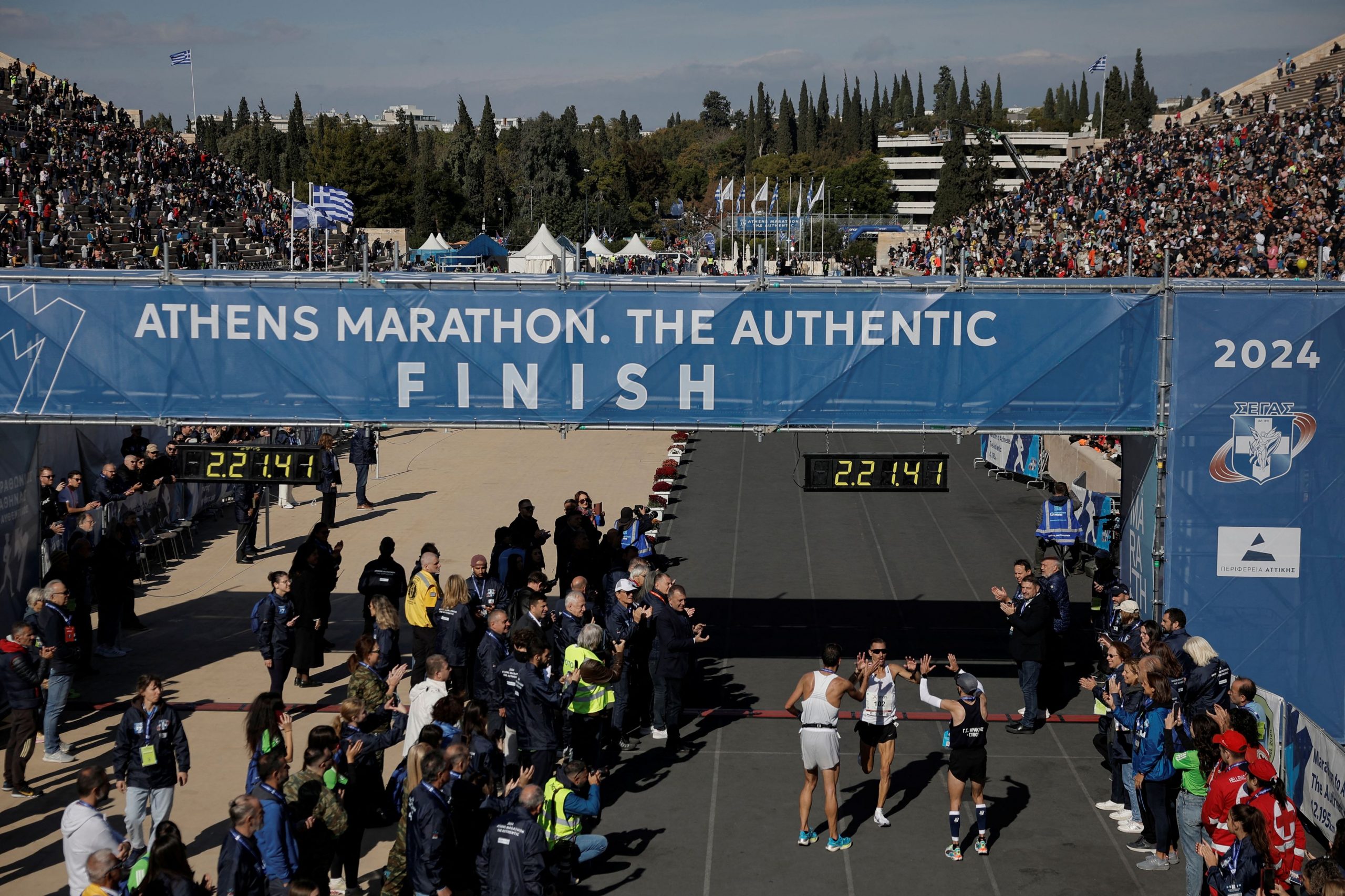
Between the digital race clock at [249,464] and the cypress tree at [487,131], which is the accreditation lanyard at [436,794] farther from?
the cypress tree at [487,131]

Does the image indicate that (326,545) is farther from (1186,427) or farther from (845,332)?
(1186,427)

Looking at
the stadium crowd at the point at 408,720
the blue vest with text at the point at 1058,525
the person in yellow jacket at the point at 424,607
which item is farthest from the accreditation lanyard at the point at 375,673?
the blue vest with text at the point at 1058,525

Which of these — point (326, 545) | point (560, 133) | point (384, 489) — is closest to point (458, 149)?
point (560, 133)

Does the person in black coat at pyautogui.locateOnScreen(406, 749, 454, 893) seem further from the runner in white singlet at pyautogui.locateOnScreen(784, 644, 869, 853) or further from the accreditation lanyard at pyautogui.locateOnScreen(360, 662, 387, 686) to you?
the runner in white singlet at pyautogui.locateOnScreen(784, 644, 869, 853)

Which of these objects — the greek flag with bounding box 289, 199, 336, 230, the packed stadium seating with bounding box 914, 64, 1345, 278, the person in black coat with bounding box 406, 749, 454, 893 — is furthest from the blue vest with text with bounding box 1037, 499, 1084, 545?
the greek flag with bounding box 289, 199, 336, 230

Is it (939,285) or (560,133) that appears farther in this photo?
(560,133)

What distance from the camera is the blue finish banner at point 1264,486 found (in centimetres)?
A: 1239

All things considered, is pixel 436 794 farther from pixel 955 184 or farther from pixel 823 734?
pixel 955 184

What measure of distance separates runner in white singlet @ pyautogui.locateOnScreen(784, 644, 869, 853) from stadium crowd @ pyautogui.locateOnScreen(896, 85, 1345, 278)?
18.2 metres

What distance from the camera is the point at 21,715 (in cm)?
1161

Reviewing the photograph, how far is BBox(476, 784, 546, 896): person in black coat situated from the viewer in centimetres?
833

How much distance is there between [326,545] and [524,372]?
3.82 meters

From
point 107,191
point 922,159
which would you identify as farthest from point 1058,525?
point 922,159

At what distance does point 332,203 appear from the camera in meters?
40.7
